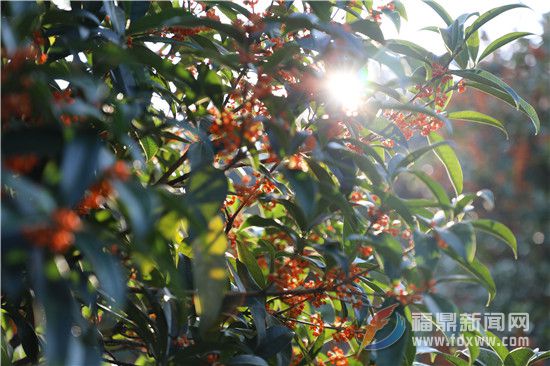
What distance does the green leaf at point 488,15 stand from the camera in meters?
1.14

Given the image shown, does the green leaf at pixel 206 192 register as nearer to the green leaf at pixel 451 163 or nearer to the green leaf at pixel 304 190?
the green leaf at pixel 304 190

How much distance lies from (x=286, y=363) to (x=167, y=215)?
1.28 feet

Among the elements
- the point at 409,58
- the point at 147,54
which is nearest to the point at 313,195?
the point at 147,54

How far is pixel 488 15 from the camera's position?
1146 mm

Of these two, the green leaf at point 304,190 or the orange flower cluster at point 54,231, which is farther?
the green leaf at point 304,190

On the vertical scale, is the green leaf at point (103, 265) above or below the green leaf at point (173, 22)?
below

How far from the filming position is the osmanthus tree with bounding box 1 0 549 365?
63 centimetres

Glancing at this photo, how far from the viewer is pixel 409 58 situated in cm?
121

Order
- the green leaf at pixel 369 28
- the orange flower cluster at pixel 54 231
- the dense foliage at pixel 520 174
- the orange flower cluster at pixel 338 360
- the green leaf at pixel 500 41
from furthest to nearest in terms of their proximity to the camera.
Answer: the dense foliage at pixel 520 174 < the green leaf at pixel 500 41 < the orange flower cluster at pixel 338 360 < the green leaf at pixel 369 28 < the orange flower cluster at pixel 54 231

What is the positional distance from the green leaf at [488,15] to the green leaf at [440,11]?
83 millimetres

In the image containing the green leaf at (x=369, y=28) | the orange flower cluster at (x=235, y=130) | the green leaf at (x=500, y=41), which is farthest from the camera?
the green leaf at (x=500, y=41)

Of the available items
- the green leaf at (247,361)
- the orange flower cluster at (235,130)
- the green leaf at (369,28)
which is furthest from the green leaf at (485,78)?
the green leaf at (247,361)

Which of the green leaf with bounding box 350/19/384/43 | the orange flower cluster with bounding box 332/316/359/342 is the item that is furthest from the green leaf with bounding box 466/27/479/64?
the orange flower cluster with bounding box 332/316/359/342

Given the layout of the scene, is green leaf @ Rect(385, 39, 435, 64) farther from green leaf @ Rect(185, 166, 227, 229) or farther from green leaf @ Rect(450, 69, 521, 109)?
green leaf @ Rect(185, 166, 227, 229)
